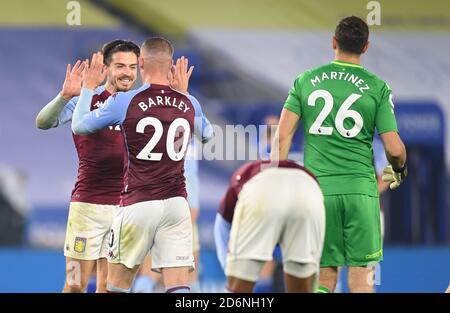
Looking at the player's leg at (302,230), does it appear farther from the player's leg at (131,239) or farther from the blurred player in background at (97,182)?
the blurred player in background at (97,182)

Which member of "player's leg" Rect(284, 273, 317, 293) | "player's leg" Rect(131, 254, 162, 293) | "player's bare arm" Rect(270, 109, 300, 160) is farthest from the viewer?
"player's leg" Rect(131, 254, 162, 293)

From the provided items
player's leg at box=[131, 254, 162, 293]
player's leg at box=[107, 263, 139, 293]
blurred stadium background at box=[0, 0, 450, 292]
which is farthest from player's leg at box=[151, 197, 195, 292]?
blurred stadium background at box=[0, 0, 450, 292]

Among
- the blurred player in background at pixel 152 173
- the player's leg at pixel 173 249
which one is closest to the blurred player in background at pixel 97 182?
the blurred player in background at pixel 152 173

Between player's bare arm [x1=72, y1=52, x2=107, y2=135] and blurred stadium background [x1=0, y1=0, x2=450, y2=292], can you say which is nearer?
player's bare arm [x1=72, y1=52, x2=107, y2=135]

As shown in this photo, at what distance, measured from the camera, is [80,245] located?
9.33 meters

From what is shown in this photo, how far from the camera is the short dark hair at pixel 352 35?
8297 millimetres

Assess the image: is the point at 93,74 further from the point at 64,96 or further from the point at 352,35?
the point at 352,35

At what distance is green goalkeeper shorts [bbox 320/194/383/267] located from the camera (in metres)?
8.24

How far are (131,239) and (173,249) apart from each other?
29cm

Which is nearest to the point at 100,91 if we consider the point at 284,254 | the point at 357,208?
the point at 357,208

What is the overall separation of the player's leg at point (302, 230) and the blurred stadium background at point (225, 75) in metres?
7.28

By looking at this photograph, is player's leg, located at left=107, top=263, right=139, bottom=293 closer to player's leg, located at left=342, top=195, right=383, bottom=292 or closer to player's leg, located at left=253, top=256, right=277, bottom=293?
player's leg, located at left=342, top=195, right=383, bottom=292

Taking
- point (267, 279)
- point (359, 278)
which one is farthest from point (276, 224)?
point (267, 279)

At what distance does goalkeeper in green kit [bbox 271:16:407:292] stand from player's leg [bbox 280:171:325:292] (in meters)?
1.21
